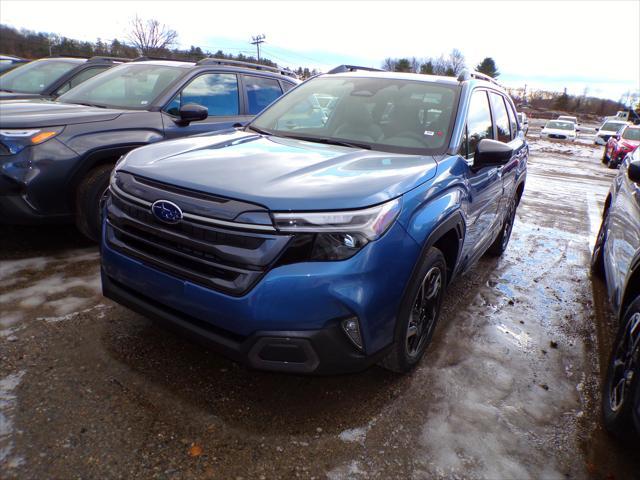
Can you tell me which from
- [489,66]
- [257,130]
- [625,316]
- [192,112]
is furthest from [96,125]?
[489,66]

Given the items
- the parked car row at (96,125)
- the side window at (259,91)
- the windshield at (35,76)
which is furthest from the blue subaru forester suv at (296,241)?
the windshield at (35,76)

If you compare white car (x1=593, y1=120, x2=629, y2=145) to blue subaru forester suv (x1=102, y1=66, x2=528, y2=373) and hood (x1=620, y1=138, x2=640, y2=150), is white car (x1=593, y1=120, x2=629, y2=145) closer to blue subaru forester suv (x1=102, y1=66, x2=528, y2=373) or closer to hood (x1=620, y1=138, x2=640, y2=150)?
hood (x1=620, y1=138, x2=640, y2=150)

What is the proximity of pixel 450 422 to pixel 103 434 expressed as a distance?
174 cm

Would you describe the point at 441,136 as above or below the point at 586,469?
above

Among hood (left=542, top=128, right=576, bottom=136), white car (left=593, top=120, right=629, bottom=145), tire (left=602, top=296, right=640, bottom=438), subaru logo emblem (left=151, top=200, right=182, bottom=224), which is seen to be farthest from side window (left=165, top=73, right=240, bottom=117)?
hood (left=542, top=128, right=576, bottom=136)

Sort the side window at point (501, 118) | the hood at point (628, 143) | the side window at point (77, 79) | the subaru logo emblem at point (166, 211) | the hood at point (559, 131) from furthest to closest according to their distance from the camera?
the hood at point (559, 131) → the hood at point (628, 143) → the side window at point (77, 79) → the side window at point (501, 118) → the subaru logo emblem at point (166, 211)

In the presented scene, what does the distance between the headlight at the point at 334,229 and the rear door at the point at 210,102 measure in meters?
2.76

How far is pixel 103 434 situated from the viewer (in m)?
2.13

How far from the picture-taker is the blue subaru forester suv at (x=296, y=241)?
2.00 m

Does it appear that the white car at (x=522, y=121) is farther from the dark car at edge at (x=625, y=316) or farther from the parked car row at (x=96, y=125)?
the parked car row at (x=96, y=125)

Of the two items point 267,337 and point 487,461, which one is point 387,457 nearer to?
point 487,461

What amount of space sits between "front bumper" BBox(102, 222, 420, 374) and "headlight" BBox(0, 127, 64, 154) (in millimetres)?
2191

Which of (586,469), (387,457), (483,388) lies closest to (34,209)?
(387,457)

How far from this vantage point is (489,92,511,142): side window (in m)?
4.12
